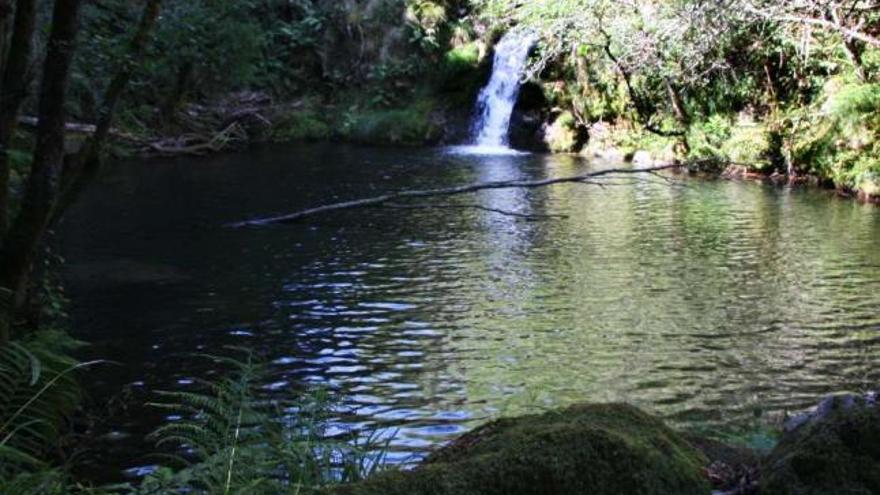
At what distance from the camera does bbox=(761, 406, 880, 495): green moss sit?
110 inches

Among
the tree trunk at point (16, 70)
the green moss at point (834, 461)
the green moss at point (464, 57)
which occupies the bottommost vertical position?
the green moss at point (834, 461)

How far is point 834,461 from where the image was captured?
2.83 m

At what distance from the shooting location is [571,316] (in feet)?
39.5

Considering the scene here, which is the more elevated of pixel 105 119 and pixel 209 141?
pixel 105 119

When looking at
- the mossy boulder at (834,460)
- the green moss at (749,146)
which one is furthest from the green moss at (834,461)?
the green moss at (749,146)

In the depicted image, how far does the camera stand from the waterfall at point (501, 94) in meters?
35.2

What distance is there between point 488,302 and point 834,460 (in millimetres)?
10003

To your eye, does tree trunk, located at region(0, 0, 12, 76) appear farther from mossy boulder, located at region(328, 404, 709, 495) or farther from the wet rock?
the wet rock

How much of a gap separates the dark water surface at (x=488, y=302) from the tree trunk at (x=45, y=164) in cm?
194

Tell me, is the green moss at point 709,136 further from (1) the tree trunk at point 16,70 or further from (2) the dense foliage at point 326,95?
(1) the tree trunk at point 16,70

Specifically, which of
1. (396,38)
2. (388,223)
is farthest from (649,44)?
(396,38)

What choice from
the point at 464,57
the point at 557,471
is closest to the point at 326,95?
the point at 464,57

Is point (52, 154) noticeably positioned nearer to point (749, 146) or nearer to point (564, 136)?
point (749, 146)

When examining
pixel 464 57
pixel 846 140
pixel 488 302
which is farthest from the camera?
pixel 464 57
